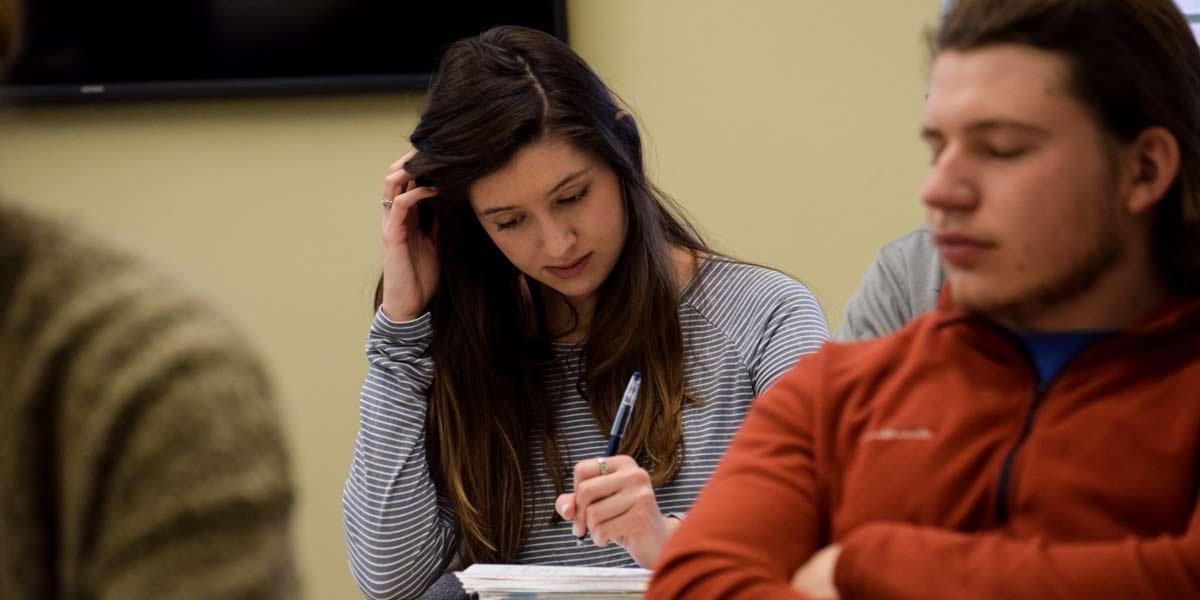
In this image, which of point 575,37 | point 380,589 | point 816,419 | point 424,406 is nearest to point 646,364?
point 424,406

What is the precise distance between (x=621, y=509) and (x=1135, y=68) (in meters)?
0.77

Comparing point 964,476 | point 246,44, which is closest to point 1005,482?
point 964,476

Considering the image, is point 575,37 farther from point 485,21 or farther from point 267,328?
point 267,328

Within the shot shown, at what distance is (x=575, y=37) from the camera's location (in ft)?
9.83

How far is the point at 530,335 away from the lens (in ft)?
6.76

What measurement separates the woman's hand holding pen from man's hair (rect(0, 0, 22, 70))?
3.22ft

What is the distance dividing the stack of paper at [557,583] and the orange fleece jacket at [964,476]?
28cm

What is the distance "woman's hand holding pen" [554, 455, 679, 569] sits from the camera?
1.60 meters

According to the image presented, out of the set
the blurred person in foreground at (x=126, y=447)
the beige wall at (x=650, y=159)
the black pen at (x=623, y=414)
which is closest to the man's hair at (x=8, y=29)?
the blurred person in foreground at (x=126, y=447)

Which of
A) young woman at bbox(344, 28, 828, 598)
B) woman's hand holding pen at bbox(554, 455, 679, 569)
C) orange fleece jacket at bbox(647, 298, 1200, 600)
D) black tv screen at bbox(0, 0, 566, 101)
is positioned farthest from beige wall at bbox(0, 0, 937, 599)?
orange fleece jacket at bbox(647, 298, 1200, 600)

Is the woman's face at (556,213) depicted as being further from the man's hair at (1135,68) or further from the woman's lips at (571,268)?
the man's hair at (1135,68)

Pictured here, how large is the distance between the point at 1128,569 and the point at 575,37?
2182 millimetres

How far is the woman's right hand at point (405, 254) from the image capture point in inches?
79.5

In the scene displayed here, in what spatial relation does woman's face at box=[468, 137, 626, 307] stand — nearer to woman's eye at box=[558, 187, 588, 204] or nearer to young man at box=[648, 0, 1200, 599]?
woman's eye at box=[558, 187, 588, 204]
